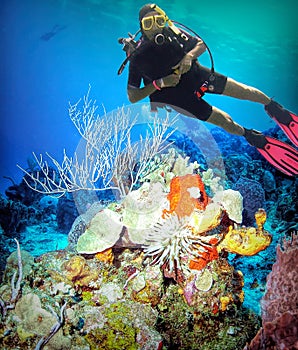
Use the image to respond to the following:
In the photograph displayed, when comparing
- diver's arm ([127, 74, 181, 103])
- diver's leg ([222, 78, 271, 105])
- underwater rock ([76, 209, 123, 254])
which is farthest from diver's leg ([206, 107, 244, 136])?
underwater rock ([76, 209, 123, 254])

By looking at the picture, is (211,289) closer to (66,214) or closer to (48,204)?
(66,214)

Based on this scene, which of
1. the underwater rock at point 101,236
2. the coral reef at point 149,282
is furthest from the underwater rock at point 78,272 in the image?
the underwater rock at point 101,236

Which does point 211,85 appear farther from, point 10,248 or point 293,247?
point 10,248

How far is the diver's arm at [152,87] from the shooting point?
336 cm

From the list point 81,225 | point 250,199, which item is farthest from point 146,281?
point 250,199

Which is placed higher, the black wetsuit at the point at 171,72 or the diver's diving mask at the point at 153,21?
the diver's diving mask at the point at 153,21

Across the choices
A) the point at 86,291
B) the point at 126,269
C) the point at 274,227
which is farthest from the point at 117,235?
the point at 274,227

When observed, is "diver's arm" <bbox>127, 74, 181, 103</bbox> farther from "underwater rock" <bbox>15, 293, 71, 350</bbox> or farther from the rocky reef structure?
"underwater rock" <bbox>15, 293, 71, 350</bbox>

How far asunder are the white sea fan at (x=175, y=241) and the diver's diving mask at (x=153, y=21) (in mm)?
2297

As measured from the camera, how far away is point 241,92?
3836 mm

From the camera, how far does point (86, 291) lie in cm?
290

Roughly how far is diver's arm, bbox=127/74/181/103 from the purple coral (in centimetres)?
227

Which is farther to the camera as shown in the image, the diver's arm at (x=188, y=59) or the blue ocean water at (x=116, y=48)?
Answer: the blue ocean water at (x=116, y=48)

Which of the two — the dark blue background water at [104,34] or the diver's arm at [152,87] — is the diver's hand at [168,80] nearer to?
the diver's arm at [152,87]
